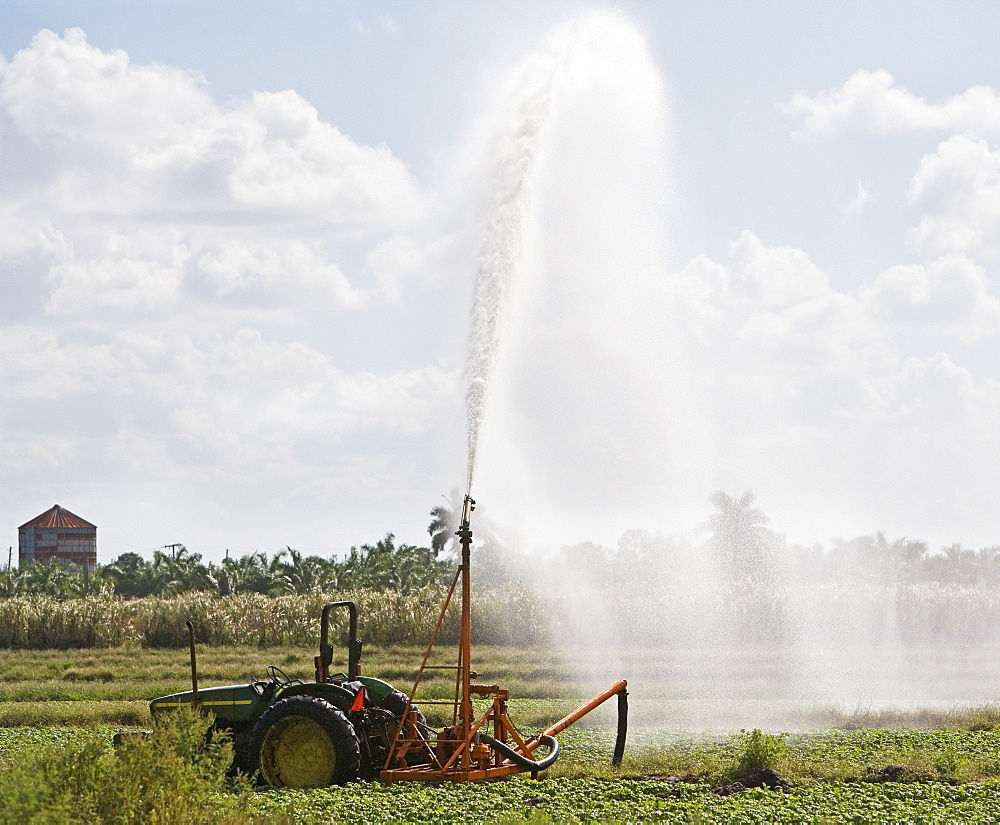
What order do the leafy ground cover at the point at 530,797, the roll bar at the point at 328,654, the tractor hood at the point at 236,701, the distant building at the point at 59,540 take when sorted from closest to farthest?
1. the leafy ground cover at the point at 530,797
2. the roll bar at the point at 328,654
3. the tractor hood at the point at 236,701
4. the distant building at the point at 59,540

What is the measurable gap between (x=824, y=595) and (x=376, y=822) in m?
34.0

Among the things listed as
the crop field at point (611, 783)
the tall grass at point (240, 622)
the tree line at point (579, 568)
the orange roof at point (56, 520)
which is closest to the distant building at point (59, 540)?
the orange roof at point (56, 520)

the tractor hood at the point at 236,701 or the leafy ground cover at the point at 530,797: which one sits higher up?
the tractor hood at the point at 236,701

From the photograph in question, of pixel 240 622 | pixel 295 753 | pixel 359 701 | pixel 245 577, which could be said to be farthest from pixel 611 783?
pixel 245 577

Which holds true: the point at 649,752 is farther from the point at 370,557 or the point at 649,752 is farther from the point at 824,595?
the point at 370,557

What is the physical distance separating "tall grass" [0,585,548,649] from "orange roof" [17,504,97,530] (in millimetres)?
45875

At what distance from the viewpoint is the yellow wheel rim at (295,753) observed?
13578 mm

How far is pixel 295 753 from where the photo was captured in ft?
44.9

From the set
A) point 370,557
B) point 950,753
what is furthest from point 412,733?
point 370,557

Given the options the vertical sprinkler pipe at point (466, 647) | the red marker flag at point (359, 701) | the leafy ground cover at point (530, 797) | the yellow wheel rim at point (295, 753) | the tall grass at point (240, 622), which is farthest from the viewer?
the tall grass at point (240, 622)

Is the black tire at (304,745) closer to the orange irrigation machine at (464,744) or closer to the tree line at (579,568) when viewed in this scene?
the orange irrigation machine at (464,744)

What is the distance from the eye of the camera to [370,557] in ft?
183

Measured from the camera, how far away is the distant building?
3327 inches

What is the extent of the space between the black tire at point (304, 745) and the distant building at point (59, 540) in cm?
7535
